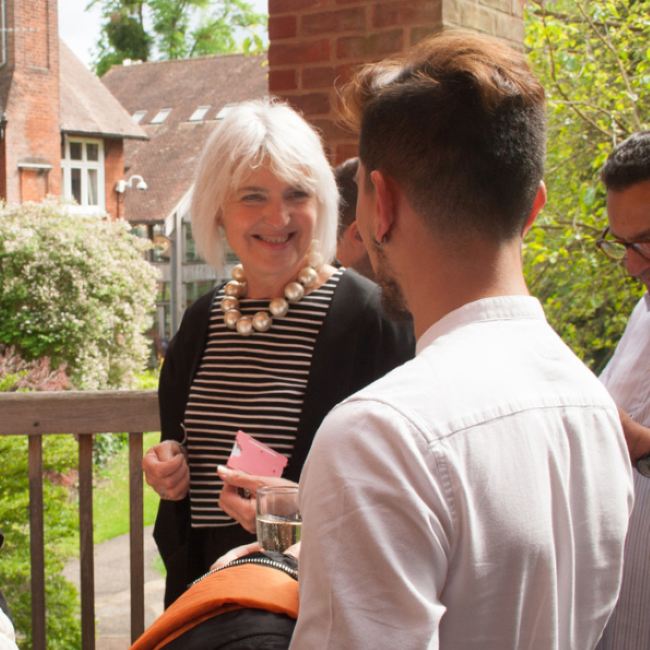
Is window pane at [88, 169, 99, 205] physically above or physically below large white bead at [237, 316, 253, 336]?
above

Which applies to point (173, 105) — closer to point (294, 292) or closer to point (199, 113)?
point (199, 113)

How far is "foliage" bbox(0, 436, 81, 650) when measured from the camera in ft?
12.6

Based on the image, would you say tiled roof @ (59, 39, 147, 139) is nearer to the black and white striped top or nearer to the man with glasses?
the black and white striped top

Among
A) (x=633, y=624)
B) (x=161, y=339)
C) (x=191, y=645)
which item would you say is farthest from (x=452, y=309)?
(x=161, y=339)

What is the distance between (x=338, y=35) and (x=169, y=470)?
203 centimetres

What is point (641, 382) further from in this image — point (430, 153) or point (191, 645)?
point (191, 645)

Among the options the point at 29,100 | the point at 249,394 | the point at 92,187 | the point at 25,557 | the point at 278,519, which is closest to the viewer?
the point at 278,519

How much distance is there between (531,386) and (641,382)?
112 centimetres

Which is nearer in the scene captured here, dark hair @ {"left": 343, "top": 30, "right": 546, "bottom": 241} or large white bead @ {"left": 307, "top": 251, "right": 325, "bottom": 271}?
dark hair @ {"left": 343, "top": 30, "right": 546, "bottom": 241}

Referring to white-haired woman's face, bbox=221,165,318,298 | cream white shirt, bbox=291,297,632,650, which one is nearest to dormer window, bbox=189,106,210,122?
white-haired woman's face, bbox=221,165,318,298

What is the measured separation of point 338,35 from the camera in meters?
3.24

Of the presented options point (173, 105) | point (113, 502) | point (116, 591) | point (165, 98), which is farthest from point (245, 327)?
point (165, 98)

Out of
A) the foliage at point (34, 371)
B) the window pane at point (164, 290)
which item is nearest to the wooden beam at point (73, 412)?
the foliage at point (34, 371)

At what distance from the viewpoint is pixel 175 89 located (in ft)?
99.0
